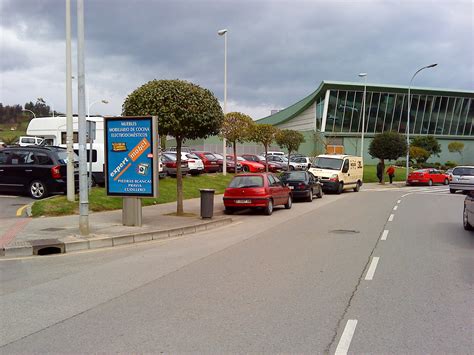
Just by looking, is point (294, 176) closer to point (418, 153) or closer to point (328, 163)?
point (328, 163)

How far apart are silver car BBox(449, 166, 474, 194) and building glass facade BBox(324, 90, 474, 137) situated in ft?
140

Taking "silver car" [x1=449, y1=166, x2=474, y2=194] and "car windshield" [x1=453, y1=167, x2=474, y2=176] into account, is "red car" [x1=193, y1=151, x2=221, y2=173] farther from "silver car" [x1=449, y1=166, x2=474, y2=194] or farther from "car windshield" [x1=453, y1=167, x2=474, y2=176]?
"car windshield" [x1=453, y1=167, x2=474, y2=176]

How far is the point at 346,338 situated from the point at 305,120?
7787cm

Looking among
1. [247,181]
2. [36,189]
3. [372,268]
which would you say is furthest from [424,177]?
[372,268]

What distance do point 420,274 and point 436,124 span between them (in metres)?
80.5

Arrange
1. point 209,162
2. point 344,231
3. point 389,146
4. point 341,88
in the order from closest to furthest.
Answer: point 344,231 < point 209,162 < point 389,146 < point 341,88

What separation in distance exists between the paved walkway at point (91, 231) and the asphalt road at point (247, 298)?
0.54 meters

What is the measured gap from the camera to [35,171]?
1672 centimetres

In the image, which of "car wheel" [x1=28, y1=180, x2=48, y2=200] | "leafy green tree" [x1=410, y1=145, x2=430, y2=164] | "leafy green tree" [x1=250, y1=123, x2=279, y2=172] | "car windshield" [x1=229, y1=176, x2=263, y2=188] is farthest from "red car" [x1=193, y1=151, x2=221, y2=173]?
"leafy green tree" [x1=410, y1=145, x2=430, y2=164]

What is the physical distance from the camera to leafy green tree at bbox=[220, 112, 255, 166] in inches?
1199

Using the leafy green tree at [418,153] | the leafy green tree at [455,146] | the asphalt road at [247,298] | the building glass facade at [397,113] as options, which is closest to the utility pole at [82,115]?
the asphalt road at [247,298]

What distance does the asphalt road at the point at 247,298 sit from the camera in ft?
15.3

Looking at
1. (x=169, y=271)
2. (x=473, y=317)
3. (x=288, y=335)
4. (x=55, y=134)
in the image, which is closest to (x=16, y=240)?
(x=169, y=271)

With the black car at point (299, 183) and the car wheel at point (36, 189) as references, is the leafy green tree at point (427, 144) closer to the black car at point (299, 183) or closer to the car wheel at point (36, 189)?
the black car at point (299, 183)
